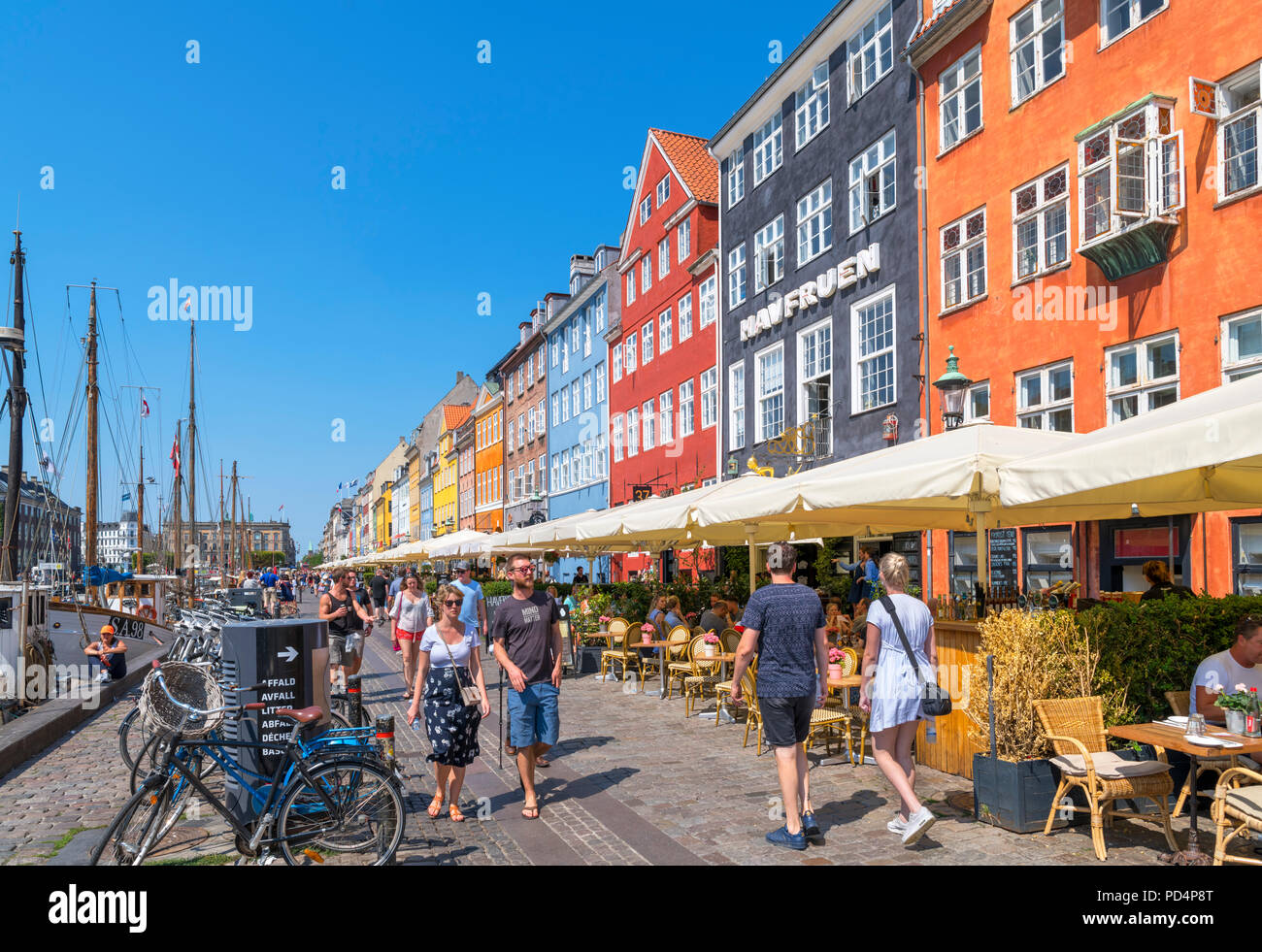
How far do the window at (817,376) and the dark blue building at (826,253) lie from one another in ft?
0.12

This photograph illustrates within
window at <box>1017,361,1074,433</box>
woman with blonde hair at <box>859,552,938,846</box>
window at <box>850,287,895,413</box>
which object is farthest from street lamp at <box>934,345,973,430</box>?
woman with blonde hair at <box>859,552,938,846</box>

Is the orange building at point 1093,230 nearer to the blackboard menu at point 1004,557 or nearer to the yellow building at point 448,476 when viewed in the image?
the blackboard menu at point 1004,557

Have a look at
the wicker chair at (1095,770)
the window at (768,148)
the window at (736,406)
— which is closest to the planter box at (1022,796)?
the wicker chair at (1095,770)

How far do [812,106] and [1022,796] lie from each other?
19.6 m

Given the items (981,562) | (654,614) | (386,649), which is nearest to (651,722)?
(654,614)

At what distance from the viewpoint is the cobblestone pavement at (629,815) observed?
5941 millimetres

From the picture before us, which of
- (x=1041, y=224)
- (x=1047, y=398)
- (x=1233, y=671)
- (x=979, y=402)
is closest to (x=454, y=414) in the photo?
(x=979, y=402)

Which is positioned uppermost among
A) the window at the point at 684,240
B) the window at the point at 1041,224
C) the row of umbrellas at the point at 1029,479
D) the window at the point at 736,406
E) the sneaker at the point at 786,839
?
the window at the point at 684,240

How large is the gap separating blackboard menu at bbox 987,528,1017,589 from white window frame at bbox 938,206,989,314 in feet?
13.5

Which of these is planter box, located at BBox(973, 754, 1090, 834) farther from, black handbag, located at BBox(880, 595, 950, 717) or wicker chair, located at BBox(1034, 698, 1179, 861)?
black handbag, located at BBox(880, 595, 950, 717)

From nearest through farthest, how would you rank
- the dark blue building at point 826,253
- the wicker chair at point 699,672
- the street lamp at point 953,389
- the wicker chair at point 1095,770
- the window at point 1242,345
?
the wicker chair at point 1095,770 → the window at point 1242,345 → the wicker chair at point 699,672 → the street lamp at point 953,389 → the dark blue building at point 826,253

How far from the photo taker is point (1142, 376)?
42.8 feet

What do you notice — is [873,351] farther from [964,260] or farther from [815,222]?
[815,222]

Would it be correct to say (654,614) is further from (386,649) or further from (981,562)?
(386,649)
